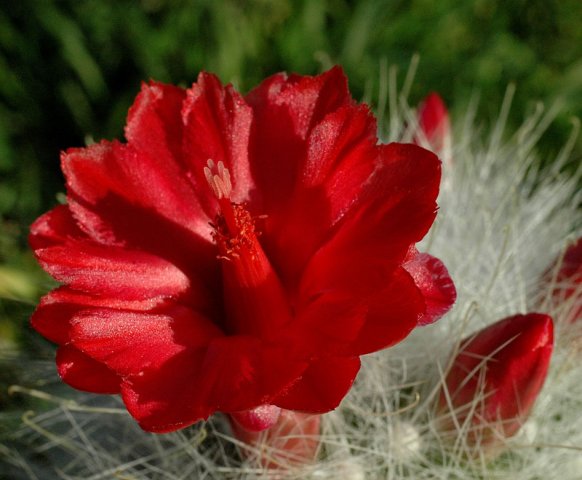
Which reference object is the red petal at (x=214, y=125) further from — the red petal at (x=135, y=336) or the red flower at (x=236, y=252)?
the red petal at (x=135, y=336)

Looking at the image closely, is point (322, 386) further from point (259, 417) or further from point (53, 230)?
point (53, 230)

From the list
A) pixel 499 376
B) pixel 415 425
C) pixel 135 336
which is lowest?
pixel 415 425

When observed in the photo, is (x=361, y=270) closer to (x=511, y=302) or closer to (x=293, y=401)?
(x=293, y=401)

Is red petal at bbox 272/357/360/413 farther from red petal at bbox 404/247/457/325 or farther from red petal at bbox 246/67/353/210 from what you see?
red petal at bbox 246/67/353/210

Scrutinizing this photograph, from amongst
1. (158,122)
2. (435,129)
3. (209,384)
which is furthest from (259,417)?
(435,129)

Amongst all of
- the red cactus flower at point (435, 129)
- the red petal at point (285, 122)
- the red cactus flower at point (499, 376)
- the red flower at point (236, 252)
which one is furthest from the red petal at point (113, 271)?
the red cactus flower at point (435, 129)
